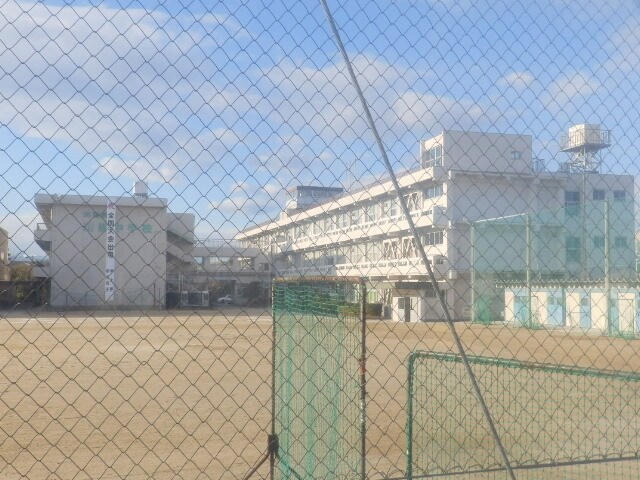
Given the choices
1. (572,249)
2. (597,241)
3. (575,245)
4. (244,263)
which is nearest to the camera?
(244,263)

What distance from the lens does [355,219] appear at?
3.34m

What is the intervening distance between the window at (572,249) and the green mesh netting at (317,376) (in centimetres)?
474

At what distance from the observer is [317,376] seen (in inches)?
153

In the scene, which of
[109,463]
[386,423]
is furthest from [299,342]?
[386,423]

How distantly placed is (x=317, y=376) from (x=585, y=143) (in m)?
1.93

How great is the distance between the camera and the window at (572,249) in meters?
8.05

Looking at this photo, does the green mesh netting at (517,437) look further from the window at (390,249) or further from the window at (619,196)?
the window at (619,196)

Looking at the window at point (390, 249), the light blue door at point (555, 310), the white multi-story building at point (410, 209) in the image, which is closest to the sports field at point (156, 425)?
the white multi-story building at point (410, 209)

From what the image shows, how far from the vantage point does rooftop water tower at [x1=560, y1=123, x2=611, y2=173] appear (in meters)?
3.69

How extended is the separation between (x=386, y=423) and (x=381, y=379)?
363cm

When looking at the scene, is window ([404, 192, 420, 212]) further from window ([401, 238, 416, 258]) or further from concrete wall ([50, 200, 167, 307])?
concrete wall ([50, 200, 167, 307])

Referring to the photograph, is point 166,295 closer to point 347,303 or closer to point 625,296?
point 347,303

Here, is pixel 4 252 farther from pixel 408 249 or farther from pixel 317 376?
pixel 408 249

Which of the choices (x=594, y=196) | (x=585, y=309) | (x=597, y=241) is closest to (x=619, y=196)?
(x=594, y=196)
